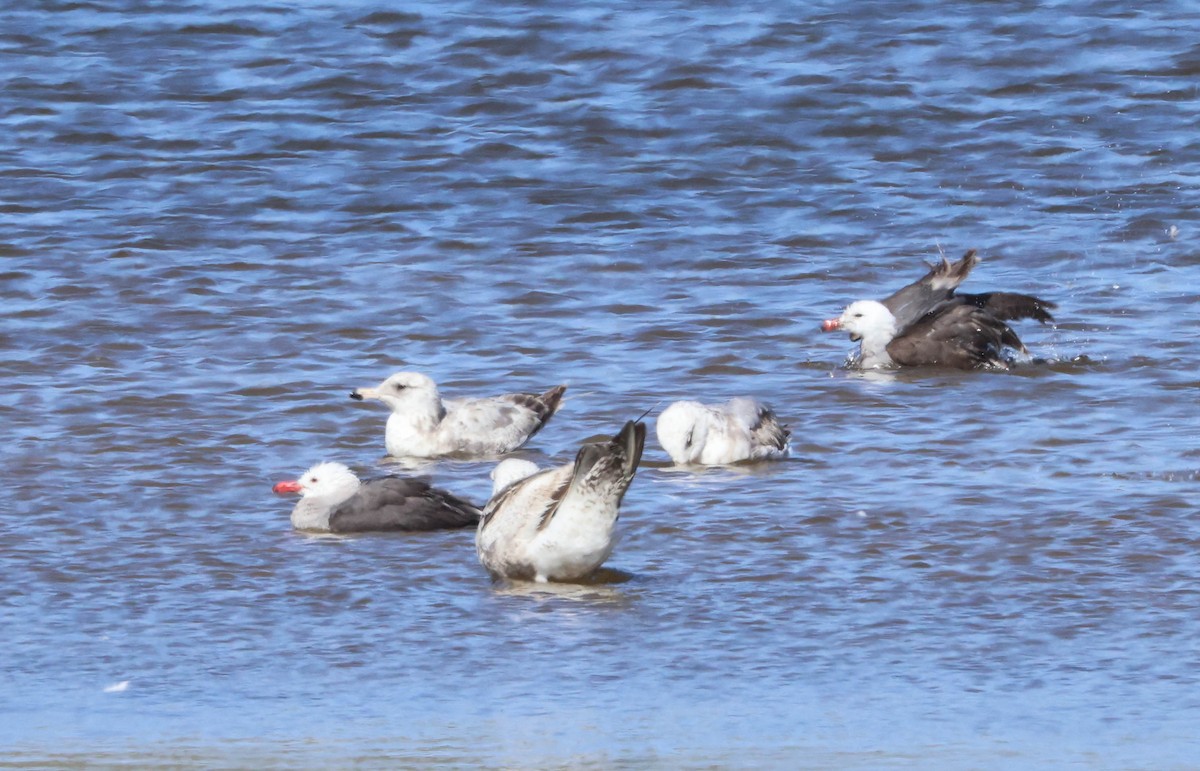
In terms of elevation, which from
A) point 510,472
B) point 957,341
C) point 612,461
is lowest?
point 957,341

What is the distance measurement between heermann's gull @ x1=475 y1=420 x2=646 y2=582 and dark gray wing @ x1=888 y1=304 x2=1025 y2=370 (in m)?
4.45

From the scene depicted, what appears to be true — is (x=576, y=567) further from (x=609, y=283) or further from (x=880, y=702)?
(x=609, y=283)

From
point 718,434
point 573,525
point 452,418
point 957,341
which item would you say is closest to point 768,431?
point 718,434

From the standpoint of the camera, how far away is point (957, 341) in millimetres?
11711

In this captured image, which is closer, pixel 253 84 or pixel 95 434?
pixel 95 434

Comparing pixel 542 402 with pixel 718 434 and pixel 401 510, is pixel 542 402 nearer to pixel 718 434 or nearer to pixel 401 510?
pixel 718 434

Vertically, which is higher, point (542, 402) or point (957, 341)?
point (542, 402)

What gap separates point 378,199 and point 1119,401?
22.9ft

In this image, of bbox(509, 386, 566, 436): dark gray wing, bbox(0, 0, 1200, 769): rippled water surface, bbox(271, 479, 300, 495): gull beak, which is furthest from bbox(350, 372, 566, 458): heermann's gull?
bbox(271, 479, 300, 495): gull beak

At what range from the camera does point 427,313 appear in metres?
12.6

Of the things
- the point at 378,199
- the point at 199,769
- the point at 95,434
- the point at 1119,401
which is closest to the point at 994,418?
the point at 1119,401

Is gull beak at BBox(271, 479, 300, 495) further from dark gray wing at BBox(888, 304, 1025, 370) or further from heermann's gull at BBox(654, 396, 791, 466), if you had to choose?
dark gray wing at BBox(888, 304, 1025, 370)

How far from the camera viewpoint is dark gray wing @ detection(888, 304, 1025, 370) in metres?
11.6

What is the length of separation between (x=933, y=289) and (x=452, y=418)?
11.6 feet
